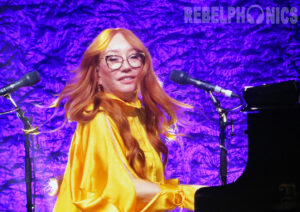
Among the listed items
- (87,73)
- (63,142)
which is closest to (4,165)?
(63,142)

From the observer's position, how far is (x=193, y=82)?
236cm

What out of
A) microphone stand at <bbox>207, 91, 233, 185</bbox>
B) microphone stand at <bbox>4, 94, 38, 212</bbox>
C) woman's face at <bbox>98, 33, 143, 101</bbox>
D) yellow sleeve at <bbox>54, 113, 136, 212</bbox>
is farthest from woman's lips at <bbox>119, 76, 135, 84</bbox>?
microphone stand at <bbox>4, 94, 38, 212</bbox>

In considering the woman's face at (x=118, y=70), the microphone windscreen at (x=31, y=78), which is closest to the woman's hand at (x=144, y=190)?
the woman's face at (x=118, y=70)

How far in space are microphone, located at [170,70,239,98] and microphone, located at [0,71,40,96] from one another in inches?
36.7

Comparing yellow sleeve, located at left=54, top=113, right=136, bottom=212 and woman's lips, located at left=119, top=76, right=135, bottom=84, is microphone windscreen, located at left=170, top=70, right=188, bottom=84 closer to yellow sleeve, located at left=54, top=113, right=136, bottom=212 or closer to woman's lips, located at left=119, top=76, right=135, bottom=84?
woman's lips, located at left=119, top=76, right=135, bottom=84

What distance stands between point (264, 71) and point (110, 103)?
1.13 meters

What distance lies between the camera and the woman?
209 cm

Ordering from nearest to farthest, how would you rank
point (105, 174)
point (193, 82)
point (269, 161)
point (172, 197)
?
point (269, 161), point (105, 174), point (172, 197), point (193, 82)

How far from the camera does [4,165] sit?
2289 mm

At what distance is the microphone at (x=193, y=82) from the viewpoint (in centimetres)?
235

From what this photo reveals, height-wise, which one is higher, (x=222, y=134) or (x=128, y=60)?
(x=128, y=60)

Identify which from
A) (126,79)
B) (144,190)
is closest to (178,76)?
(126,79)

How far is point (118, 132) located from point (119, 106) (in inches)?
7.1

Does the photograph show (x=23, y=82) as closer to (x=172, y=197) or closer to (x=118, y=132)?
(x=118, y=132)
